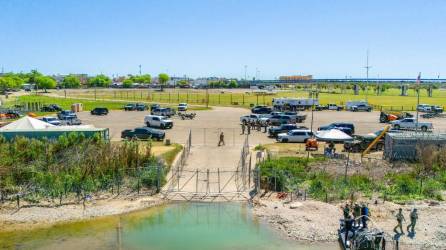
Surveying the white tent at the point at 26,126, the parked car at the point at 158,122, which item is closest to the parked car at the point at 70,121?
the parked car at the point at 158,122

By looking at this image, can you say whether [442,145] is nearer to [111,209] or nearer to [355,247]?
[355,247]

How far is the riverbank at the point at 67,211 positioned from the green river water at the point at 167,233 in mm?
586

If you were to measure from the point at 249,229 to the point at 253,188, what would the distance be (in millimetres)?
5144

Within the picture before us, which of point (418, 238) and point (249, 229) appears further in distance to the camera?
point (249, 229)

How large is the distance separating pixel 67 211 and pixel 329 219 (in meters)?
12.0

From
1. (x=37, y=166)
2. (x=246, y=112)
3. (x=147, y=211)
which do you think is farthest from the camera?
(x=246, y=112)

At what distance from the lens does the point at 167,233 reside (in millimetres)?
20734

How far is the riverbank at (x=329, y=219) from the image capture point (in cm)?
1938

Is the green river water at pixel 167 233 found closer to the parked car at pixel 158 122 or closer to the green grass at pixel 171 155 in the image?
the green grass at pixel 171 155

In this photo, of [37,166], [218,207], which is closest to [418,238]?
[218,207]

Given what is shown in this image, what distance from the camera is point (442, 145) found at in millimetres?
31953

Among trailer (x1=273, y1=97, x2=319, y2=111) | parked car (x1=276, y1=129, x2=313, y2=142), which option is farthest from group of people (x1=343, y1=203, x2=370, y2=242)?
trailer (x1=273, y1=97, x2=319, y2=111)

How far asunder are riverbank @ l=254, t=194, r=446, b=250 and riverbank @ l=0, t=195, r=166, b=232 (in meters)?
5.70

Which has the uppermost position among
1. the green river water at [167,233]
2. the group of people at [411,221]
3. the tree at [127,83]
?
the tree at [127,83]
